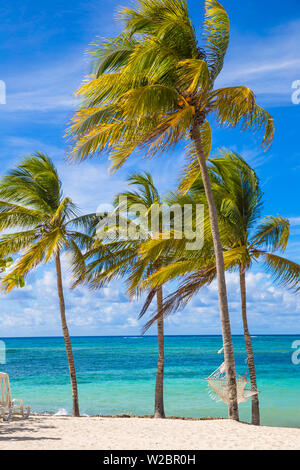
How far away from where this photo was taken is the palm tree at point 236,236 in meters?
11.0

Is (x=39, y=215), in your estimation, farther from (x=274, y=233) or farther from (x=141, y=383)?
(x=141, y=383)

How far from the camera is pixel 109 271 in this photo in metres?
13.7

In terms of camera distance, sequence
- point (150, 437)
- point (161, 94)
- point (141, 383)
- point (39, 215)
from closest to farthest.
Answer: point (150, 437), point (161, 94), point (39, 215), point (141, 383)

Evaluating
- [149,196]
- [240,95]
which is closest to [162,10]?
[240,95]

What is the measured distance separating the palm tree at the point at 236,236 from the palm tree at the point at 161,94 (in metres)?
1.68

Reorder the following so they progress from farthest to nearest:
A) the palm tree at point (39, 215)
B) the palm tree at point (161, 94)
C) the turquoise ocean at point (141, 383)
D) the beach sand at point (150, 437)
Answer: the turquoise ocean at point (141, 383) < the palm tree at point (39, 215) < the palm tree at point (161, 94) < the beach sand at point (150, 437)

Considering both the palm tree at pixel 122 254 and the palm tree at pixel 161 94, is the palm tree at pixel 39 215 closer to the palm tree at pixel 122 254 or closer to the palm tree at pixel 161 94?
the palm tree at pixel 122 254

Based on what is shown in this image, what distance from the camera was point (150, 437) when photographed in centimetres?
774

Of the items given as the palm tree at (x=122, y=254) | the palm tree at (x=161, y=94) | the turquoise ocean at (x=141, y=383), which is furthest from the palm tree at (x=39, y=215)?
the turquoise ocean at (x=141, y=383)

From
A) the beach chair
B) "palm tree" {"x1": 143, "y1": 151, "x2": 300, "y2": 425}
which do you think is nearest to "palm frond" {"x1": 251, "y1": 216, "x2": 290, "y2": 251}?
"palm tree" {"x1": 143, "y1": 151, "x2": 300, "y2": 425}

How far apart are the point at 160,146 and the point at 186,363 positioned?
41893mm

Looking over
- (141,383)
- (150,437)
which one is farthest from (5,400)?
(141,383)

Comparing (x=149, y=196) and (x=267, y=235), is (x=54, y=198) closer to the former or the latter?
(x=149, y=196)

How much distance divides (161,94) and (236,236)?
4162 mm
